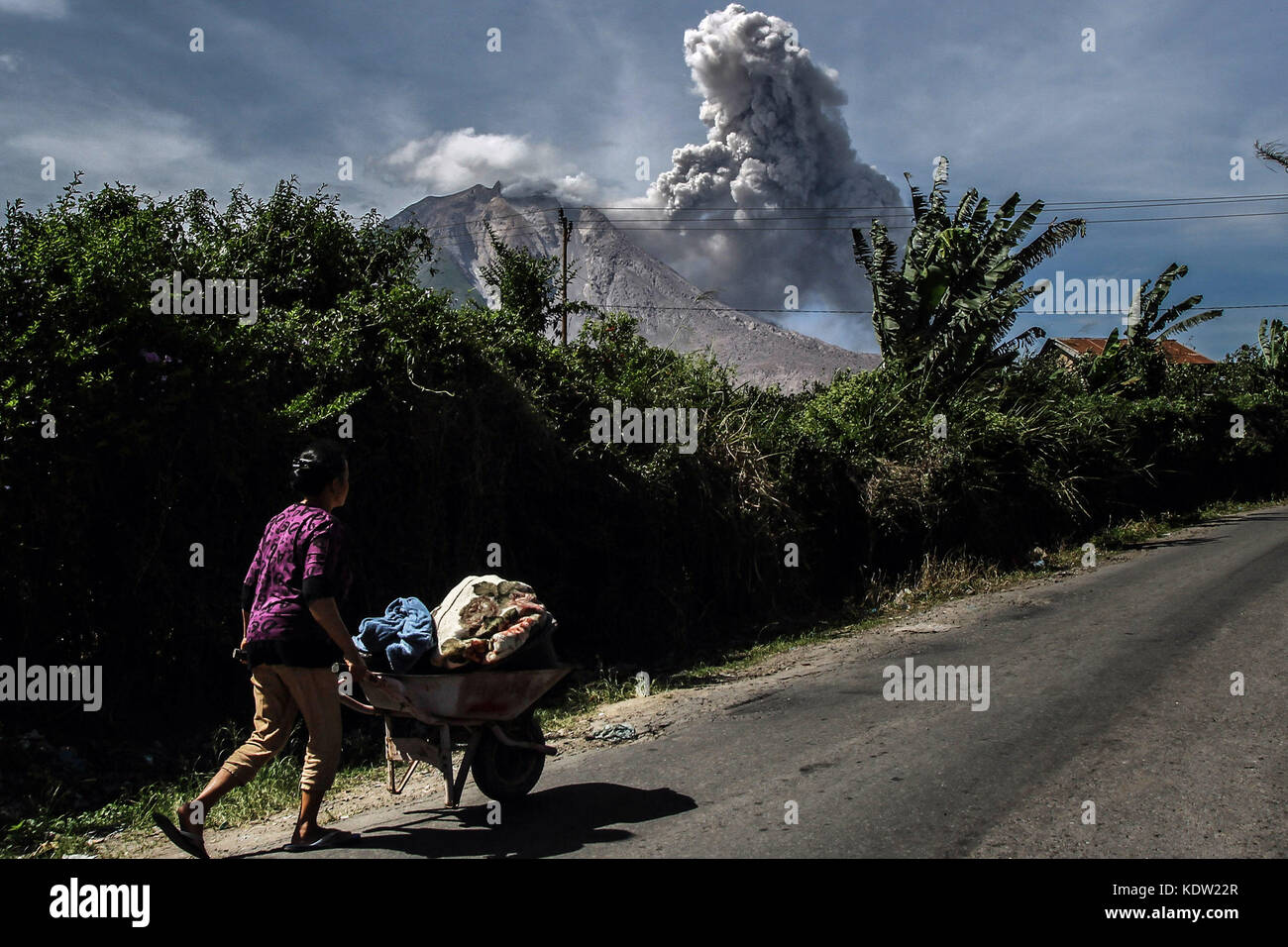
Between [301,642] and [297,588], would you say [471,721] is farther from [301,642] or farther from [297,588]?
[297,588]

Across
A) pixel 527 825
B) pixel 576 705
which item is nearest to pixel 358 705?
pixel 527 825

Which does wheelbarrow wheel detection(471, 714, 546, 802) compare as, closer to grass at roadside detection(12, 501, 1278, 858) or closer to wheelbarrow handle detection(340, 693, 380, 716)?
wheelbarrow handle detection(340, 693, 380, 716)

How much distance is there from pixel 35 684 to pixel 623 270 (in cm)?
18999

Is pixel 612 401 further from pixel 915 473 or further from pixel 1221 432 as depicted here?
pixel 1221 432

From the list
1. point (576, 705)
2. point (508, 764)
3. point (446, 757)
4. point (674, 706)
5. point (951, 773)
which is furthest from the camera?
point (576, 705)

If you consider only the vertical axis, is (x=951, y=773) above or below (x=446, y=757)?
below

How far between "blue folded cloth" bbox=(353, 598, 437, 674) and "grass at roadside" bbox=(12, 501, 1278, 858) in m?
1.52

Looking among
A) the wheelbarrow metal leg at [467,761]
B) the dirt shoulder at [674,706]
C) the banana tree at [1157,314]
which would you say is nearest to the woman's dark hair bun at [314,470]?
the wheelbarrow metal leg at [467,761]

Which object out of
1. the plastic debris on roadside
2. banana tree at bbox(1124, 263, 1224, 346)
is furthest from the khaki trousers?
banana tree at bbox(1124, 263, 1224, 346)

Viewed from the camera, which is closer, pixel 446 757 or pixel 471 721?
pixel 446 757

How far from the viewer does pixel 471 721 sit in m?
4.93

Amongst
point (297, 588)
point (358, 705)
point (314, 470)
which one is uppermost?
point (314, 470)

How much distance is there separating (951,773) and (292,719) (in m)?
3.57

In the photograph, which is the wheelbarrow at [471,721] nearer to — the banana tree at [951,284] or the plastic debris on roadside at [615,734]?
the plastic debris on roadside at [615,734]
